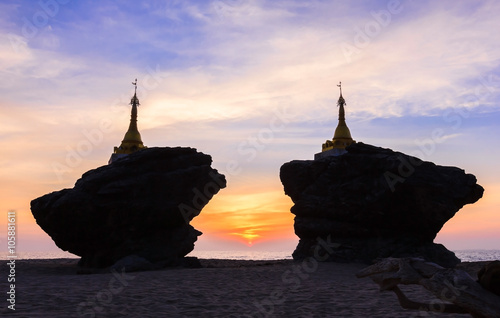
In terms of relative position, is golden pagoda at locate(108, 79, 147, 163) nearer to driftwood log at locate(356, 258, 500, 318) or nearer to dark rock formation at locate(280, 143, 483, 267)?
dark rock formation at locate(280, 143, 483, 267)

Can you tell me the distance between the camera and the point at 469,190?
910 inches

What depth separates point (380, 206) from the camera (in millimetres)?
22688

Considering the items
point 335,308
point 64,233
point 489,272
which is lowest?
point 335,308

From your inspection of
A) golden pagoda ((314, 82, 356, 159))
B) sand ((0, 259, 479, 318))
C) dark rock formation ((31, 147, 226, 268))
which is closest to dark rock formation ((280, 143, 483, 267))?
sand ((0, 259, 479, 318))

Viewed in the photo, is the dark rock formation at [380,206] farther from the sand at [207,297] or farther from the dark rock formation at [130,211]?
the dark rock formation at [130,211]

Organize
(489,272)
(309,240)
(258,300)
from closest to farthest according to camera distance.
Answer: (489,272), (258,300), (309,240)

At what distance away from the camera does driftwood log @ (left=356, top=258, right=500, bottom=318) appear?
17.2 ft

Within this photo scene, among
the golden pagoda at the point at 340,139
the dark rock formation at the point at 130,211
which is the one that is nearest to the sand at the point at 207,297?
the dark rock formation at the point at 130,211

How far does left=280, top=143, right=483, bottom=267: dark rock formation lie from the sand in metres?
6.50

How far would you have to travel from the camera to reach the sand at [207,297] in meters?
9.59

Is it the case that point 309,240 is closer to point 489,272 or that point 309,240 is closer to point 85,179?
point 85,179

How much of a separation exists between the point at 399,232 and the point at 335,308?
14.8 metres

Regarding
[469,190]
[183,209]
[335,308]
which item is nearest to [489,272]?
[335,308]

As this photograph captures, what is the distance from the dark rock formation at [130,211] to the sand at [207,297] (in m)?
5.52
